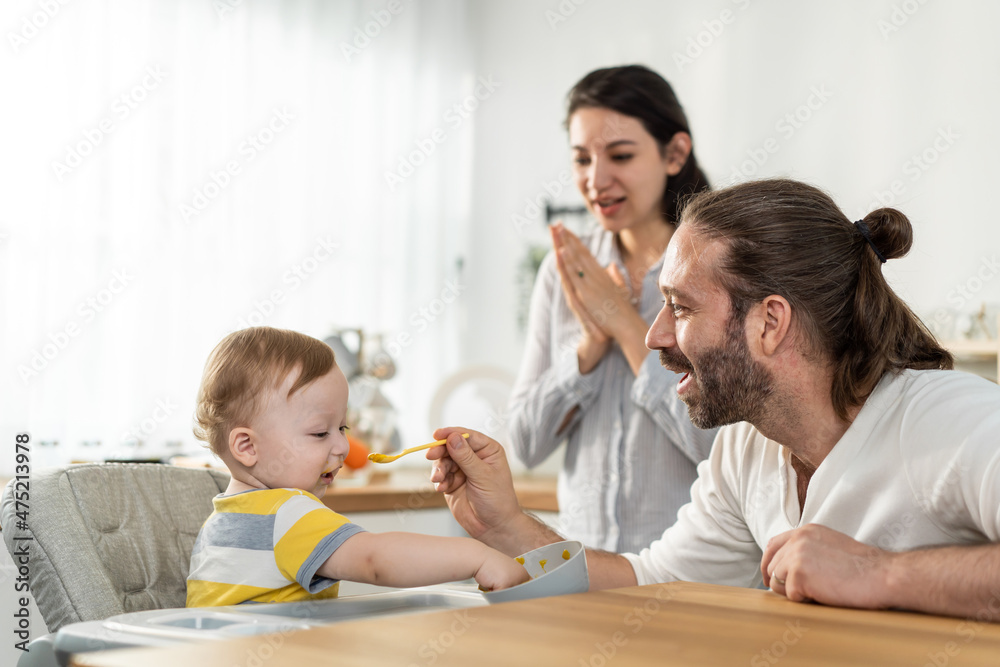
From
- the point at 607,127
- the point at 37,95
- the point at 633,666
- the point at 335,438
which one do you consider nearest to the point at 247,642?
the point at 633,666

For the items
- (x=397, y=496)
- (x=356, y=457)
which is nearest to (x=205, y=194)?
(x=356, y=457)

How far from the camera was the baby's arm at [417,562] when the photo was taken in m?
0.97

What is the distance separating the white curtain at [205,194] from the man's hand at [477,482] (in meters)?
1.69

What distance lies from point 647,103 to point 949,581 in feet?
3.94

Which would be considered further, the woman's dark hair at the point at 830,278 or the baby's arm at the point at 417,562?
the woman's dark hair at the point at 830,278

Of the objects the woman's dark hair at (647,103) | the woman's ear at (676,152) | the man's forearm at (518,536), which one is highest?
the woman's dark hair at (647,103)

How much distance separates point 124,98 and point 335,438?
2009mm

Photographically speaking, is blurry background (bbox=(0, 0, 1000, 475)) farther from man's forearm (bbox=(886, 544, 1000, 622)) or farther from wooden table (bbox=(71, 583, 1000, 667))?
wooden table (bbox=(71, 583, 1000, 667))

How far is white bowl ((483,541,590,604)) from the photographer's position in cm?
98

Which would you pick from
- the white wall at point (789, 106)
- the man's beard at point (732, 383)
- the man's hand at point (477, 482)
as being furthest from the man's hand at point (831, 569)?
the white wall at point (789, 106)

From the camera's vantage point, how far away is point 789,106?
3.01m

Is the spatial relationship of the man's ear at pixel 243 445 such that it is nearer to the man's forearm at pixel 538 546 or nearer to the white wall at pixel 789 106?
the man's forearm at pixel 538 546

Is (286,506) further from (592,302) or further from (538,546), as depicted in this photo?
(592,302)

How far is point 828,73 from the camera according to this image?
2.93 meters
